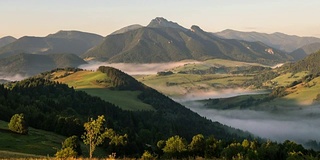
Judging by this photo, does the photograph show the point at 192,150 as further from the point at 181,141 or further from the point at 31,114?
the point at 31,114

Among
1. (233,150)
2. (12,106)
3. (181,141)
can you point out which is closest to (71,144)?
(181,141)

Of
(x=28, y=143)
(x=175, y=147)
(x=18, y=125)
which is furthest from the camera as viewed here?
(x=175, y=147)

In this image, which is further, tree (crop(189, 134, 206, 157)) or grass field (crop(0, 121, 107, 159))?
tree (crop(189, 134, 206, 157))

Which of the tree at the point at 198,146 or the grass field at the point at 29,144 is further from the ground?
the grass field at the point at 29,144

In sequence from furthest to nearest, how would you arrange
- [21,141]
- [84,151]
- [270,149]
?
1. [270,149]
2. [84,151]
3. [21,141]

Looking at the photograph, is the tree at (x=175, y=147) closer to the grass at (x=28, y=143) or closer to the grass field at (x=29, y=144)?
the grass field at (x=29, y=144)

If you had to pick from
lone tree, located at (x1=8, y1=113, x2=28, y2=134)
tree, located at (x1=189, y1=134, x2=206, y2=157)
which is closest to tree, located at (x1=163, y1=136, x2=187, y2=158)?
tree, located at (x1=189, y1=134, x2=206, y2=157)

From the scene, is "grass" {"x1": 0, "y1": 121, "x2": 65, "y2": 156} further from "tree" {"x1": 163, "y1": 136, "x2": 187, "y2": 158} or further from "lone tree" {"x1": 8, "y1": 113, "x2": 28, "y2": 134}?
"tree" {"x1": 163, "y1": 136, "x2": 187, "y2": 158}

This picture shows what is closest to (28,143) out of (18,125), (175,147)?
(18,125)

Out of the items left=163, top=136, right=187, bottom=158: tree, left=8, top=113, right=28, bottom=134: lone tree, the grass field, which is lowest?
left=163, top=136, right=187, bottom=158: tree

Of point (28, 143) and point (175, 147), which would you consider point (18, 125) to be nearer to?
point (28, 143)

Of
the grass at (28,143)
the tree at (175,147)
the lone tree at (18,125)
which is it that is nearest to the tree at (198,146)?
the tree at (175,147)

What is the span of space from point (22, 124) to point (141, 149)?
187ft

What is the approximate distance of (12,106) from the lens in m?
197
